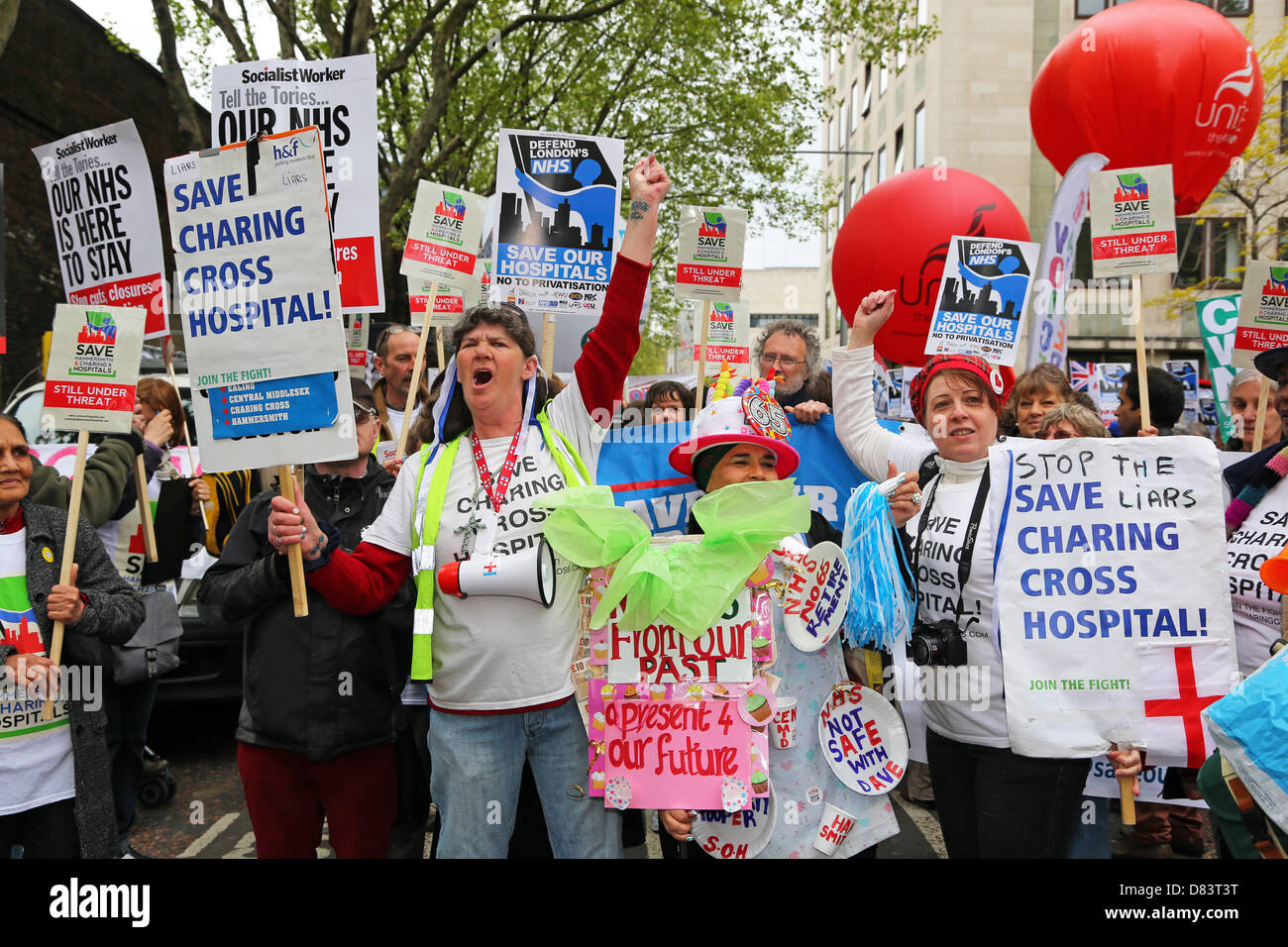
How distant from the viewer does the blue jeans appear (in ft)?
8.46

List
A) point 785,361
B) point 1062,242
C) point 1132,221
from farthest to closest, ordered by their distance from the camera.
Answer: point 1062,242, point 785,361, point 1132,221

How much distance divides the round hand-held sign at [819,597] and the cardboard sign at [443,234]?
330 centimetres

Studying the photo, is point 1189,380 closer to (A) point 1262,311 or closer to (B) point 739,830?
(A) point 1262,311

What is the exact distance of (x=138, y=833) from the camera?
453cm

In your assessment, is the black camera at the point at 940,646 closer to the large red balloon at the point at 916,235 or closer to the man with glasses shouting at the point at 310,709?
the man with glasses shouting at the point at 310,709

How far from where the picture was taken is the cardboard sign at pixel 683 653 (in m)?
2.52

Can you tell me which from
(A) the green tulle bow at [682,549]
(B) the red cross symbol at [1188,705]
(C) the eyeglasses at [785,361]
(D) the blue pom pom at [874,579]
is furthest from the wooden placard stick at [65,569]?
(B) the red cross symbol at [1188,705]

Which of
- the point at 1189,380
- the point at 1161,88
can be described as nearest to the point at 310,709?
the point at 1161,88

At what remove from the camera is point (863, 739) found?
2.61m

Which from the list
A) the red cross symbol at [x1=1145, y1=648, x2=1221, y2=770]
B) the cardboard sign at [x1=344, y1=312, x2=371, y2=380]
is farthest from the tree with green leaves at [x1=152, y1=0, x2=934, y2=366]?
the red cross symbol at [x1=1145, y1=648, x2=1221, y2=770]

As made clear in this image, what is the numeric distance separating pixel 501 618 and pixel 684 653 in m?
0.54

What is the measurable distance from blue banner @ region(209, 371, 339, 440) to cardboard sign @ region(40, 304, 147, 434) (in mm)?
1326

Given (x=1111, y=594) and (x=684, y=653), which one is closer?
(x=684, y=653)
